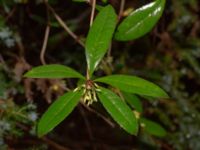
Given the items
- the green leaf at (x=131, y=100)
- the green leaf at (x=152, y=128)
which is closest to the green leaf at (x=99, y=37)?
the green leaf at (x=131, y=100)

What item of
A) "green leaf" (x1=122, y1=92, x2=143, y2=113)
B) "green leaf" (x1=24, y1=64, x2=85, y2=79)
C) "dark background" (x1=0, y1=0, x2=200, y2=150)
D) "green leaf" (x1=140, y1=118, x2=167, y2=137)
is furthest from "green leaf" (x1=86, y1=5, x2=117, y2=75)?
"dark background" (x1=0, y1=0, x2=200, y2=150)

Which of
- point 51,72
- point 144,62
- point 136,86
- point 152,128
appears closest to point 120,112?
point 136,86

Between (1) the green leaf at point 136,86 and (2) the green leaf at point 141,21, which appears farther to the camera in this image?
(2) the green leaf at point 141,21

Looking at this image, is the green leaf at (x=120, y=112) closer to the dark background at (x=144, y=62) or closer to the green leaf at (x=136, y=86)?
the green leaf at (x=136, y=86)

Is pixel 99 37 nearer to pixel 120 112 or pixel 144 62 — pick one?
pixel 120 112

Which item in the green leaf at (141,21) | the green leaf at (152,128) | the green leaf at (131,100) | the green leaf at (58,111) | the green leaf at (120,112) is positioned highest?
the green leaf at (141,21)
